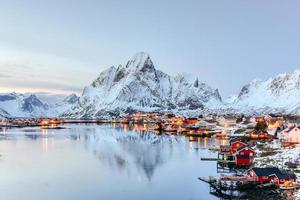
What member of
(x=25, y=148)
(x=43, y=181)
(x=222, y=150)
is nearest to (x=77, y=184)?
(x=43, y=181)

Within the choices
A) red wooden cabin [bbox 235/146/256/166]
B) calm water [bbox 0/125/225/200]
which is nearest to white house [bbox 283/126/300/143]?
calm water [bbox 0/125/225/200]

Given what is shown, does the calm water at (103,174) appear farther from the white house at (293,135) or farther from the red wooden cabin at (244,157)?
the white house at (293,135)

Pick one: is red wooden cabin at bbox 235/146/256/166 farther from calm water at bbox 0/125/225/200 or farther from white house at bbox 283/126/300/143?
white house at bbox 283/126/300/143

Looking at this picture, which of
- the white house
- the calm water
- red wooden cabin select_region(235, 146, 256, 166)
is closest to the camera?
the calm water

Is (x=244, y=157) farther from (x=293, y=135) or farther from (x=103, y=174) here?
(x=103, y=174)

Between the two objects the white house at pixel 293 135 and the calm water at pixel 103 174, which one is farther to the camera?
the white house at pixel 293 135

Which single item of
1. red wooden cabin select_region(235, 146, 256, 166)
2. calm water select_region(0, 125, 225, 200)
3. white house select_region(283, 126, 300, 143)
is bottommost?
calm water select_region(0, 125, 225, 200)

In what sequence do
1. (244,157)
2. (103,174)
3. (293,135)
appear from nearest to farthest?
(103,174)
(244,157)
(293,135)

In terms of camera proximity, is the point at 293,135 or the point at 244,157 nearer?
the point at 244,157

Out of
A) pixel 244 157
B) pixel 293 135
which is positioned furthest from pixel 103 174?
pixel 293 135

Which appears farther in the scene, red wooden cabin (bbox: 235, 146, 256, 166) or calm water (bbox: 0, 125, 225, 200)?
red wooden cabin (bbox: 235, 146, 256, 166)

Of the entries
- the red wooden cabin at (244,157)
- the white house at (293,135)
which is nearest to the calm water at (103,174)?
the red wooden cabin at (244,157)

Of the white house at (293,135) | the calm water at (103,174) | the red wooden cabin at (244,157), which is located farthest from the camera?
the white house at (293,135)

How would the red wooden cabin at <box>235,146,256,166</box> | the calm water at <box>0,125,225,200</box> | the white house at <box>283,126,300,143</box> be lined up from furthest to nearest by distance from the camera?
the white house at <box>283,126,300,143</box> → the red wooden cabin at <box>235,146,256,166</box> → the calm water at <box>0,125,225,200</box>
